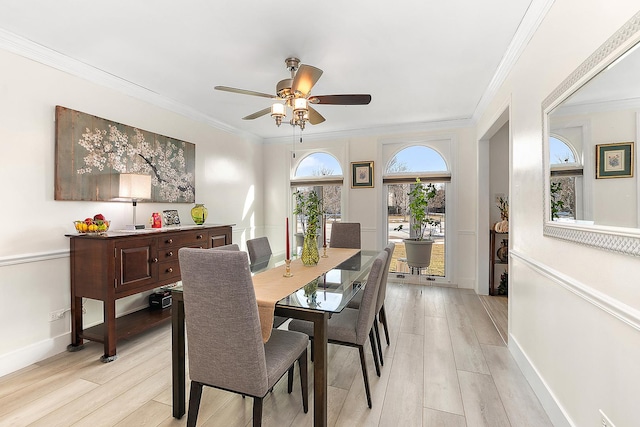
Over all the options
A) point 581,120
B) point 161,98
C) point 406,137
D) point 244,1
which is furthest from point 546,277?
point 161,98

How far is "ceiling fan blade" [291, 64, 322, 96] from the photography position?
6.88 feet

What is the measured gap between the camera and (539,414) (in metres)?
1.87

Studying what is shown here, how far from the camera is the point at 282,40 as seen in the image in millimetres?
2400

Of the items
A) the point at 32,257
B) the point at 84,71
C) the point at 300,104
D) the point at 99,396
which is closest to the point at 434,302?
the point at 300,104

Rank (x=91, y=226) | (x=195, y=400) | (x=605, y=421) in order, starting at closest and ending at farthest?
(x=605, y=421), (x=195, y=400), (x=91, y=226)

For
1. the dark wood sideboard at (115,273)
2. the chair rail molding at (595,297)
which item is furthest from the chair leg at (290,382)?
the chair rail molding at (595,297)

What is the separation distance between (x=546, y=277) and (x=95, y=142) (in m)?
3.87

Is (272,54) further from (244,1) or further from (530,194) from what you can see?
(530,194)

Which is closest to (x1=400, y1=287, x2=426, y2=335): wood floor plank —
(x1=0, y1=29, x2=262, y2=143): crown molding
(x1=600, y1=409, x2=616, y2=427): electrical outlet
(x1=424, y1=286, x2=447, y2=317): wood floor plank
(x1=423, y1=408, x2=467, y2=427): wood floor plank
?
(x1=424, y1=286, x2=447, y2=317): wood floor plank

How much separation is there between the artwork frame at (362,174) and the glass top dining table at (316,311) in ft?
9.87

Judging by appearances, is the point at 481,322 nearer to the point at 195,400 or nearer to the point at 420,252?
the point at 420,252

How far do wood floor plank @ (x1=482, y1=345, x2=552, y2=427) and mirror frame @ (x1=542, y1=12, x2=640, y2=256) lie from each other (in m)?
1.11

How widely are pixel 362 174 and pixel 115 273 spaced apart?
150 inches

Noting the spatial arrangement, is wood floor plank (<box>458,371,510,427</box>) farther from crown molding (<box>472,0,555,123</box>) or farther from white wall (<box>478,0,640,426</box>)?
crown molding (<box>472,0,555,123</box>)
